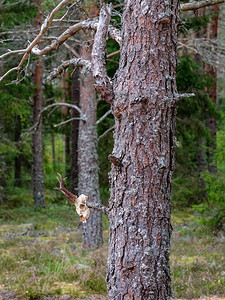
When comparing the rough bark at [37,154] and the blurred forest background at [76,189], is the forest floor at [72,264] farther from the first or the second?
the rough bark at [37,154]

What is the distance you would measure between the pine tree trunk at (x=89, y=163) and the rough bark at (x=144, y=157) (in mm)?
5432

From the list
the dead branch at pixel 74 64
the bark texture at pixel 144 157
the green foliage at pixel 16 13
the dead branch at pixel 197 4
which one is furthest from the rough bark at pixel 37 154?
the bark texture at pixel 144 157

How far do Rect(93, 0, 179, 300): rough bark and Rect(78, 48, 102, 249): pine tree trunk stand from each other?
5.43 metres

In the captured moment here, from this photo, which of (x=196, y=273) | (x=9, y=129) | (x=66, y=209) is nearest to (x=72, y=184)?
(x=66, y=209)

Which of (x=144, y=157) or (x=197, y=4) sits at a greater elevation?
(x=197, y=4)

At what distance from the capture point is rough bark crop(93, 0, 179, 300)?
2.88 m

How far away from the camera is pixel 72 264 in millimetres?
6871

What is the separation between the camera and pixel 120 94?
3.04 metres

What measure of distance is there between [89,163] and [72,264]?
262 cm

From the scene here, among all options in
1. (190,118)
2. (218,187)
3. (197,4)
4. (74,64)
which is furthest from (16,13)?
(197,4)

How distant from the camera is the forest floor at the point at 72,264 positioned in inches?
215

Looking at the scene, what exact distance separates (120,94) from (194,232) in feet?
27.3

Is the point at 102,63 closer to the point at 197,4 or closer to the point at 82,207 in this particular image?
the point at 82,207

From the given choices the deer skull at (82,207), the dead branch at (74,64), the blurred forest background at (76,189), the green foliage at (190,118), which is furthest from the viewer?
the green foliage at (190,118)
